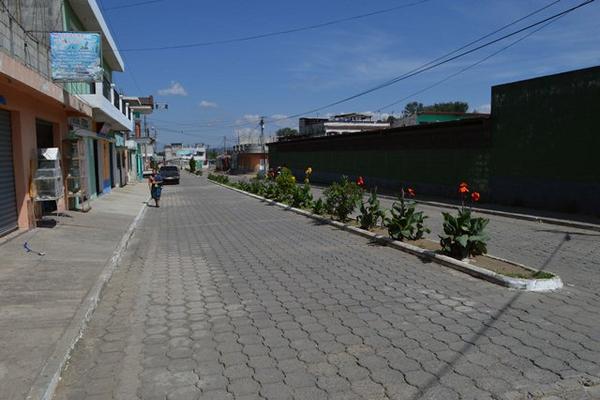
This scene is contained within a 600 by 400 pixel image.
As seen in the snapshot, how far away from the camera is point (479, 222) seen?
8.20 meters

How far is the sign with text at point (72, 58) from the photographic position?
1262 cm

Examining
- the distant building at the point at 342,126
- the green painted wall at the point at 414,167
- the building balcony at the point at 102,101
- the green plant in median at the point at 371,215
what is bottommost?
the green plant in median at the point at 371,215

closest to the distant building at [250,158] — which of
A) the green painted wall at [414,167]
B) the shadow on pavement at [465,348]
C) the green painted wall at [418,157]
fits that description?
the green painted wall at [414,167]

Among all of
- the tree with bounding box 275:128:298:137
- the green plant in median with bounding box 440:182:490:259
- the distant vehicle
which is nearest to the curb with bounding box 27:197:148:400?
the green plant in median with bounding box 440:182:490:259

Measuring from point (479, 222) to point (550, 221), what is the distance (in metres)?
6.49

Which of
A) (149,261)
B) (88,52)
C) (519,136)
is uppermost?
(88,52)

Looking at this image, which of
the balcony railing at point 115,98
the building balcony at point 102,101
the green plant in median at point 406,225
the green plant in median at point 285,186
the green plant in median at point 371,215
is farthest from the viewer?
the balcony railing at point 115,98

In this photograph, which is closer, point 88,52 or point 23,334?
point 23,334

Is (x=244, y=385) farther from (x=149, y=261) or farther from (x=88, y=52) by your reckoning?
(x=88, y=52)

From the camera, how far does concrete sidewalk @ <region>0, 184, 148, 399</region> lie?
4.26 m

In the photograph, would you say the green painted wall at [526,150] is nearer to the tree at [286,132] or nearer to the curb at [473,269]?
the curb at [473,269]

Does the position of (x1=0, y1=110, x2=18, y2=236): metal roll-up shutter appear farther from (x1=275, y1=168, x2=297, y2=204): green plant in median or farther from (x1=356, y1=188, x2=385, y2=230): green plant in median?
(x1=275, y1=168, x2=297, y2=204): green plant in median

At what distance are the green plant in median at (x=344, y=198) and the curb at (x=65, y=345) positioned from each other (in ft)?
22.6

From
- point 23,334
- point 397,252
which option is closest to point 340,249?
point 397,252
